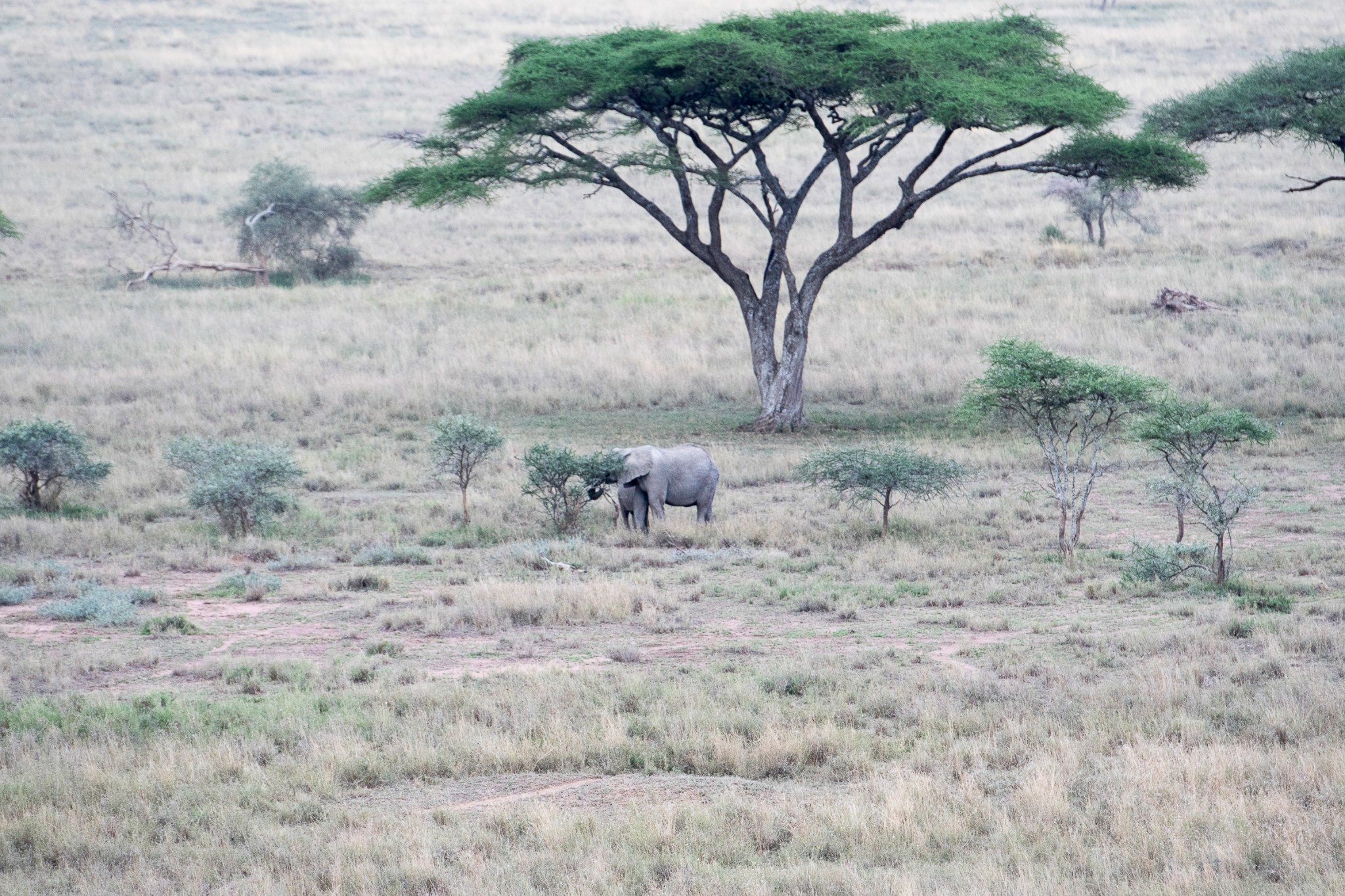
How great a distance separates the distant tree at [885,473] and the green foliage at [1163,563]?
2933 millimetres

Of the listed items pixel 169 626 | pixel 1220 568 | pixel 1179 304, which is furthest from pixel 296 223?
pixel 1220 568

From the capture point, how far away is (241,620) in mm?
11703

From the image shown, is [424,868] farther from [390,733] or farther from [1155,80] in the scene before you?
[1155,80]

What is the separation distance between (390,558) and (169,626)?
3047 mm

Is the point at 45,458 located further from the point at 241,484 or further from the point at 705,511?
the point at 705,511

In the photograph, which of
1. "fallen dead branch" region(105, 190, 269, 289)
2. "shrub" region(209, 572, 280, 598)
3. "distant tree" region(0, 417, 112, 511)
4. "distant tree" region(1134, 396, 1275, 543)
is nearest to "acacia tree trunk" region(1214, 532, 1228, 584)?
"distant tree" region(1134, 396, 1275, 543)

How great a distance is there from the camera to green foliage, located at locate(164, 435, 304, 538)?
50.4 ft

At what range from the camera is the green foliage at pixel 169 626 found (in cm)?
1123

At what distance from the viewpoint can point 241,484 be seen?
50.6 feet

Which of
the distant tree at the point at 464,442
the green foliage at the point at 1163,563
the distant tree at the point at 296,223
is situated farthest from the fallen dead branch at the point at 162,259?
the green foliage at the point at 1163,563

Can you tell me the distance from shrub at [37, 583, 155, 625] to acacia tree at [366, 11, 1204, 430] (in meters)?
11.5

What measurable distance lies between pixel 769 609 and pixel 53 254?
34526 mm

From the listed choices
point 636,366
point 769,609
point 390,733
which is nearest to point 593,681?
point 390,733

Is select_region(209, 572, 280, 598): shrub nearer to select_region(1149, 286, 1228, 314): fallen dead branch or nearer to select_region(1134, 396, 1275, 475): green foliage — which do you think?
select_region(1134, 396, 1275, 475): green foliage
